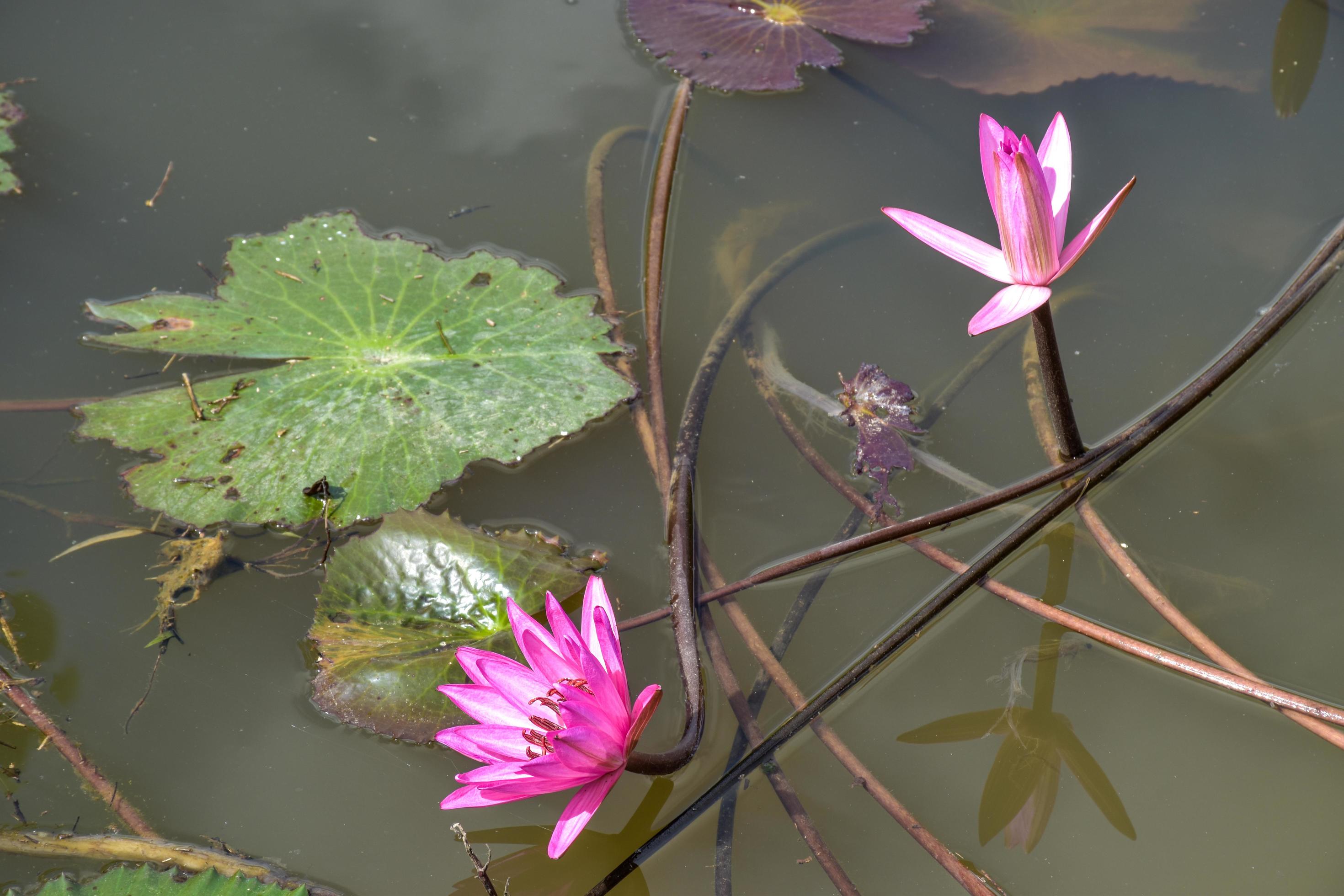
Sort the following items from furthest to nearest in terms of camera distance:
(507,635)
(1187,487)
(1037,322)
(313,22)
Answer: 1. (313,22)
2. (1187,487)
3. (507,635)
4. (1037,322)

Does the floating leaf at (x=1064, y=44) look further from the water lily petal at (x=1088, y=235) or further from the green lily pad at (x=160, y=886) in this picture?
the green lily pad at (x=160, y=886)

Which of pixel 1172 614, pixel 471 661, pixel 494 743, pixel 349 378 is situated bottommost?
pixel 494 743

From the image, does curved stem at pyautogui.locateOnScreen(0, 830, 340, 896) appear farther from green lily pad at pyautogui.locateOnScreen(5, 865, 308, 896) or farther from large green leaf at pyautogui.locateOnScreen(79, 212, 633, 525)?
large green leaf at pyautogui.locateOnScreen(79, 212, 633, 525)

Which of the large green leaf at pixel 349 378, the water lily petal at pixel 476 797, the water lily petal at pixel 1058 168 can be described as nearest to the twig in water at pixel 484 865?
the water lily petal at pixel 476 797

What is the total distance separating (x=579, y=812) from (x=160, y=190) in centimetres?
262

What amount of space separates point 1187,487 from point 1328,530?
0.33 m

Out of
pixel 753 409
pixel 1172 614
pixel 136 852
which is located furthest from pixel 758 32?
pixel 136 852

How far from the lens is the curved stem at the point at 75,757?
5.84ft

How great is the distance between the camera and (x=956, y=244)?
1.65 meters

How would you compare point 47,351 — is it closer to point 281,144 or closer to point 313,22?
point 281,144

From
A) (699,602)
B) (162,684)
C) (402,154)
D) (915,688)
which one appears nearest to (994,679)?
(915,688)

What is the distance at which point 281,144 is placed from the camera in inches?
115

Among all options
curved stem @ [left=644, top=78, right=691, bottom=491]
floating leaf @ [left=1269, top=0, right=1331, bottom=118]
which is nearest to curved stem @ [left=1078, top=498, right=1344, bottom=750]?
curved stem @ [left=644, top=78, right=691, bottom=491]

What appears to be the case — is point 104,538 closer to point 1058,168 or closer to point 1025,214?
point 1025,214
